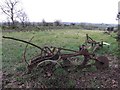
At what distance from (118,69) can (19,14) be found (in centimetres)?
3023

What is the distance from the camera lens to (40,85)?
12.9 ft

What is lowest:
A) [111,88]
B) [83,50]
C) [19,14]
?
[111,88]

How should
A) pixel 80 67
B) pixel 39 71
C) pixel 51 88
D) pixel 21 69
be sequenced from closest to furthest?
1. pixel 51 88
2. pixel 39 71
3. pixel 80 67
4. pixel 21 69

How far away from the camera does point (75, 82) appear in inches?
160

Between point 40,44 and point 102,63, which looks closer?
point 102,63

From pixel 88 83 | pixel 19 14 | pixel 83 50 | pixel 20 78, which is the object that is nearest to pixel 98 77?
pixel 88 83

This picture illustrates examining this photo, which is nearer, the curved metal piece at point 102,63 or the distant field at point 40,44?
the curved metal piece at point 102,63

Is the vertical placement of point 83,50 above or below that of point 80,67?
above

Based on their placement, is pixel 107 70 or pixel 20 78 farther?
pixel 107 70

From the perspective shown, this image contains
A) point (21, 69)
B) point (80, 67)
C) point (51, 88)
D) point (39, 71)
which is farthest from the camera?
point (21, 69)

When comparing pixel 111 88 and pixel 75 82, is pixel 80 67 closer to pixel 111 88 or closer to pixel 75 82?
pixel 75 82

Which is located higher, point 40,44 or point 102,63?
point 102,63

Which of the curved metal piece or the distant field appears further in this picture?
the distant field

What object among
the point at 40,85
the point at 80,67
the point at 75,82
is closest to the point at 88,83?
the point at 75,82
